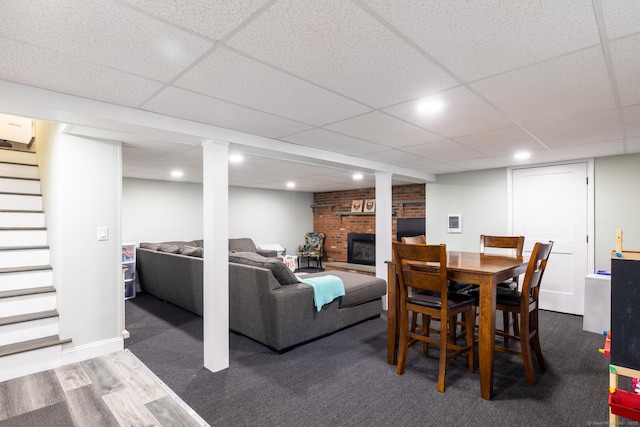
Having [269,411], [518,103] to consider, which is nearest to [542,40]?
[518,103]

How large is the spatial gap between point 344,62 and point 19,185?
4.25 m

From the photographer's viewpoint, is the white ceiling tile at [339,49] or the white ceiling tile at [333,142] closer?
the white ceiling tile at [339,49]

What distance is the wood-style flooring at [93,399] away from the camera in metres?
2.16

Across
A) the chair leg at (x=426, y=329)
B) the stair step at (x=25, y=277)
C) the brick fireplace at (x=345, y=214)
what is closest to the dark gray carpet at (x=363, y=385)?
the chair leg at (x=426, y=329)

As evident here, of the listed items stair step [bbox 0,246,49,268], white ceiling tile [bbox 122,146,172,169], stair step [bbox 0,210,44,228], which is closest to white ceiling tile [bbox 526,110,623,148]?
white ceiling tile [bbox 122,146,172,169]

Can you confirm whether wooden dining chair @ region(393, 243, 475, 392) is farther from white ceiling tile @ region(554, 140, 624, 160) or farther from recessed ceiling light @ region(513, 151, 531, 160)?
white ceiling tile @ region(554, 140, 624, 160)

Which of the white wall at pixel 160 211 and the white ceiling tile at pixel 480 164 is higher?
the white ceiling tile at pixel 480 164

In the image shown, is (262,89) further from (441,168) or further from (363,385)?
(441,168)

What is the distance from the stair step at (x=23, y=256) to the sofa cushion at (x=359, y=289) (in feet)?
10.3

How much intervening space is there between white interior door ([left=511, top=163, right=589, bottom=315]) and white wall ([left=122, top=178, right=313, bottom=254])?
17.0ft

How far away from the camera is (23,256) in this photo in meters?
3.32

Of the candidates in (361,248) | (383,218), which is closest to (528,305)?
(383,218)

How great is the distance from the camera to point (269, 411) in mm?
2229

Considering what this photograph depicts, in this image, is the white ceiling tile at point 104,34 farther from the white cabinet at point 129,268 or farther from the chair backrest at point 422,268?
the white cabinet at point 129,268
